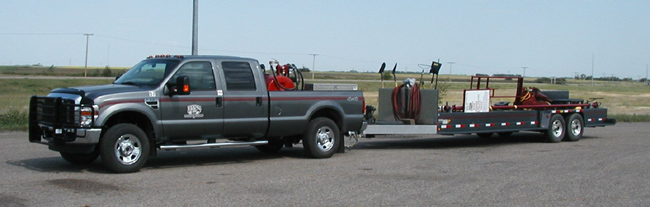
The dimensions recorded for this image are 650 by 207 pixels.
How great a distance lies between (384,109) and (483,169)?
4.37 metres

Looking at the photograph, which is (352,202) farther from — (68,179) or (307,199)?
(68,179)

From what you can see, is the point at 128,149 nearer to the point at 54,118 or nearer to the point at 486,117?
the point at 54,118

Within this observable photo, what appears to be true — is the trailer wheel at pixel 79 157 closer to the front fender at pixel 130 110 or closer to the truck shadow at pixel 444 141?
the front fender at pixel 130 110

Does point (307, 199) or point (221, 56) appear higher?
point (221, 56)

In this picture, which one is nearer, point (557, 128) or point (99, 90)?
point (99, 90)

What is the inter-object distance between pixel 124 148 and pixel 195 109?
126cm

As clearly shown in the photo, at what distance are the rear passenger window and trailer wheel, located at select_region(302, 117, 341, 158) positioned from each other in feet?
4.81

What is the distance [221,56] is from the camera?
11.9m

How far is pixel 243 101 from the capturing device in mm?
11812

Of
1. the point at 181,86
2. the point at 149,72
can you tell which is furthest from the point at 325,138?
the point at 149,72

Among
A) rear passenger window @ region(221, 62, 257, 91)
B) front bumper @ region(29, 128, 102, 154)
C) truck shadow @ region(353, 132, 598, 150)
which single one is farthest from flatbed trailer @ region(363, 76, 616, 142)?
front bumper @ region(29, 128, 102, 154)

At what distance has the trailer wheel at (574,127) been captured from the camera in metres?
17.6

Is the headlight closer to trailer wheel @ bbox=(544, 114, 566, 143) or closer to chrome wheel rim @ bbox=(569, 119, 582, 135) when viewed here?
trailer wheel @ bbox=(544, 114, 566, 143)

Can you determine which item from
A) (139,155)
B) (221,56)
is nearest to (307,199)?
(139,155)
